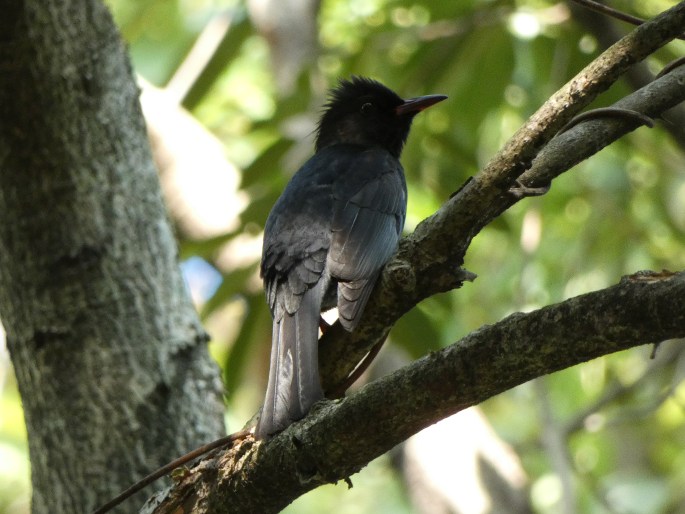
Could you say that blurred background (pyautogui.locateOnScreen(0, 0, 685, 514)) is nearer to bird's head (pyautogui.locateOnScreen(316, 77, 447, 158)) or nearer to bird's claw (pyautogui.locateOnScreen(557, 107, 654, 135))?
bird's head (pyautogui.locateOnScreen(316, 77, 447, 158))

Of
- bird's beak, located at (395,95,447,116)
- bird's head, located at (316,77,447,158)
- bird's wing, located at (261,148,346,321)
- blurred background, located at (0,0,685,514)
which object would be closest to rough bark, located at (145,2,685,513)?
bird's wing, located at (261,148,346,321)

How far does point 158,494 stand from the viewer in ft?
8.64

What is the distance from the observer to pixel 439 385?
200 cm

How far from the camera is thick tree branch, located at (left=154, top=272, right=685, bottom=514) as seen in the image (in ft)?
5.82

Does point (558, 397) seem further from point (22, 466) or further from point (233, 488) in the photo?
point (233, 488)

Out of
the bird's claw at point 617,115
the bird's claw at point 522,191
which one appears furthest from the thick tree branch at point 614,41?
the bird's claw at point 522,191

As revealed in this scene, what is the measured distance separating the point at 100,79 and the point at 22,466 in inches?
159

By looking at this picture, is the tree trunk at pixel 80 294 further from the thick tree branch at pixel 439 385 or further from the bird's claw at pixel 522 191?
the bird's claw at pixel 522 191

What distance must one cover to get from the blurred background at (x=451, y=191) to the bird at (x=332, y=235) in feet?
0.93

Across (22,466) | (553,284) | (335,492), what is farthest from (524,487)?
(335,492)

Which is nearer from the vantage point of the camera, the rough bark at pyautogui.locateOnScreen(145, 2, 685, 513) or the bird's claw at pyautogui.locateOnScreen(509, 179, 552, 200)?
the rough bark at pyautogui.locateOnScreen(145, 2, 685, 513)

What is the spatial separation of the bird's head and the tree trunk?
1.52 meters

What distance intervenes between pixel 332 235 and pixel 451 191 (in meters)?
1.59

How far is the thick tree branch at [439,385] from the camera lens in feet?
5.82
